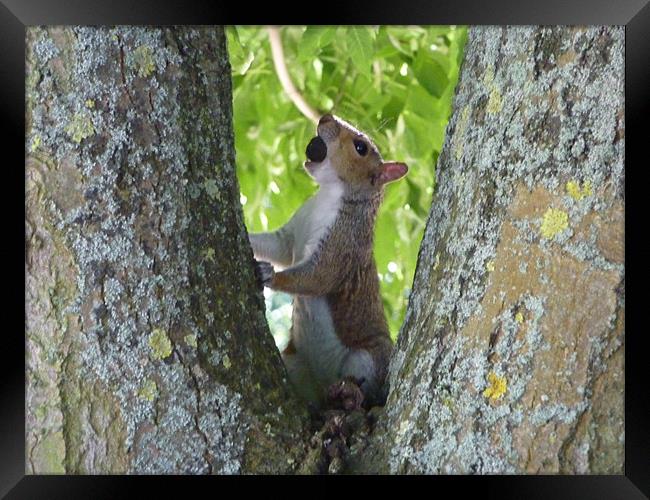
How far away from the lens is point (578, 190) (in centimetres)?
189

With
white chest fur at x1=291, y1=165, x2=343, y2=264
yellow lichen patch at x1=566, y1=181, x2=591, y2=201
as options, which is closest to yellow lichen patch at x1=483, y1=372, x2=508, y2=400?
yellow lichen patch at x1=566, y1=181, x2=591, y2=201

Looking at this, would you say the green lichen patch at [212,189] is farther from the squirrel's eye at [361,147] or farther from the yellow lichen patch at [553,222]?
the squirrel's eye at [361,147]

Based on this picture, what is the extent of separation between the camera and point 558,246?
6.22 feet

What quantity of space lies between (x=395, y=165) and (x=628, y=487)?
5.52ft

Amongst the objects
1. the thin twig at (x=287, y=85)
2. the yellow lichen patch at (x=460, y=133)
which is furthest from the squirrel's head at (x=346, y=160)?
the yellow lichen patch at (x=460, y=133)

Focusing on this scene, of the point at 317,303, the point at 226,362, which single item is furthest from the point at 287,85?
the point at 226,362

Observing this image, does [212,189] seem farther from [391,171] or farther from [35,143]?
[391,171]

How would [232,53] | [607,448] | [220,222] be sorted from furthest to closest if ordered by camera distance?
[232,53]
[220,222]
[607,448]

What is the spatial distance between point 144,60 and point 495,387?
1155mm
